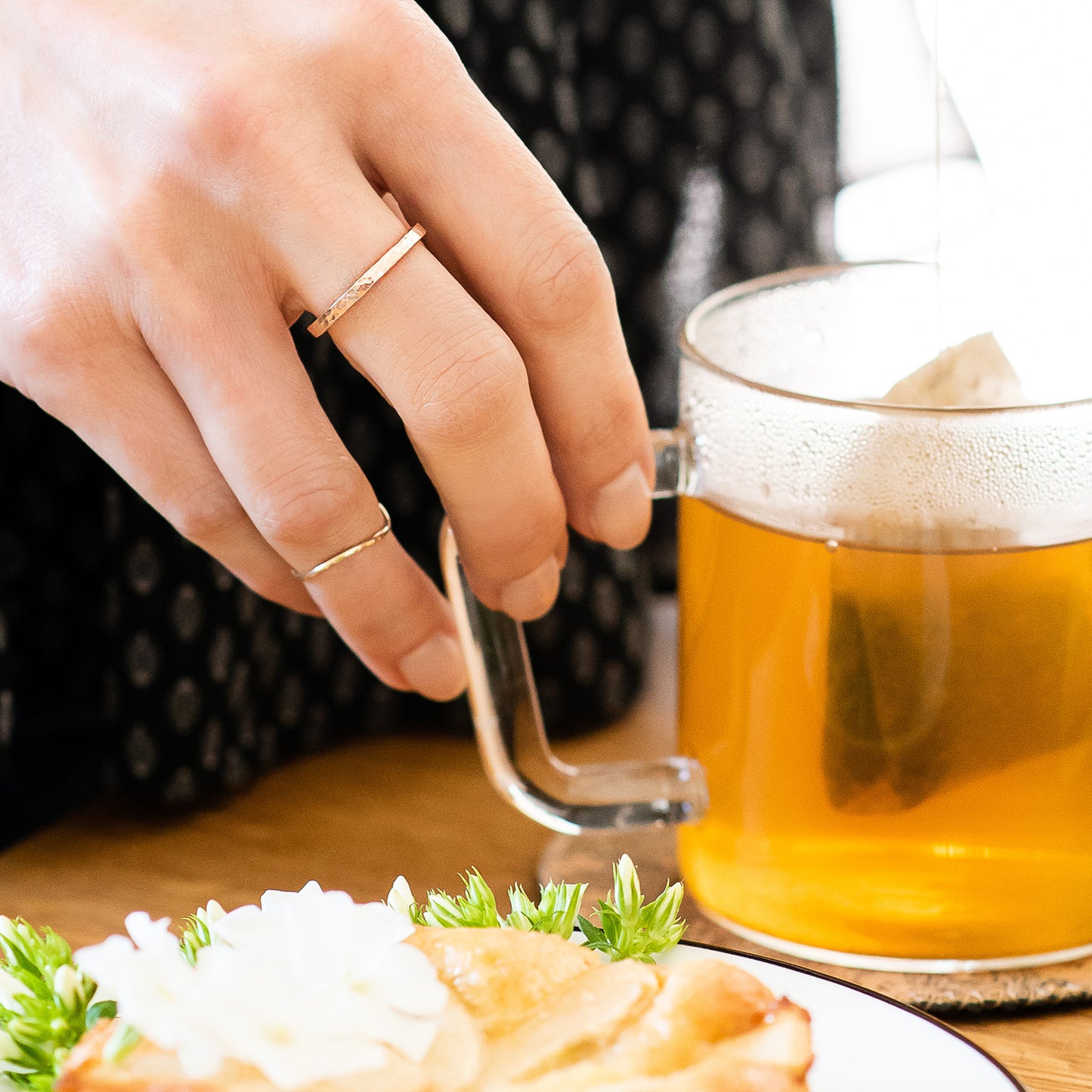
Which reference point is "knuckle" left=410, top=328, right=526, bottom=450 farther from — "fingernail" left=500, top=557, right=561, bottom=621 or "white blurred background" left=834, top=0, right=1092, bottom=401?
"white blurred background" left=834, top=0, right=1092, bottom=401

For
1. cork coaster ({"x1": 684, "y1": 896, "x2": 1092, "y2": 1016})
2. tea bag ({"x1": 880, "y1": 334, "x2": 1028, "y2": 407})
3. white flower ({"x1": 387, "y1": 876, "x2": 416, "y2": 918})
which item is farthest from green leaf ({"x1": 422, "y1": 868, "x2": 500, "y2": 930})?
tea bag ({"x1": 880, "y1": 334, "x2": 1028, "y2": 407})

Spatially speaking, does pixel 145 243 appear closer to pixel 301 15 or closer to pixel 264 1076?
pixel 301 15

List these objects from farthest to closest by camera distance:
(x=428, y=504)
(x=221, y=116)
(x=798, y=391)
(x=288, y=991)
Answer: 1. (x=428, y=504)
2. (x=798, y=391)
3. (x=221, y=116)
4. (x=288, y=991)

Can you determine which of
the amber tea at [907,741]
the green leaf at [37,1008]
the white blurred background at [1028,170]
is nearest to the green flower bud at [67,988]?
the green leaf at [37,1008]

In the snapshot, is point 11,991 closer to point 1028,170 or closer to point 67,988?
point 67,988

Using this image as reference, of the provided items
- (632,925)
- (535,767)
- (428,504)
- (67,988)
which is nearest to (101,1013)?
(67,988)

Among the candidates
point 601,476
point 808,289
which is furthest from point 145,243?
point 808,289

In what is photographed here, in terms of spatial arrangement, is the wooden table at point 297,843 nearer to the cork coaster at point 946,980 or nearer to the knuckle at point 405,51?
the cork coaster at point 946,980
